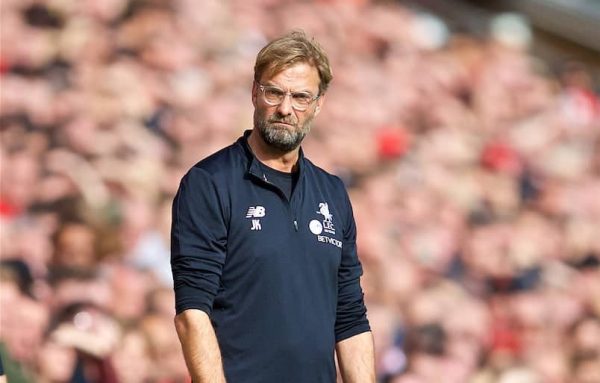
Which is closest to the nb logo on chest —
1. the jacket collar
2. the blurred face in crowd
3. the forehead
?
the jacket collar

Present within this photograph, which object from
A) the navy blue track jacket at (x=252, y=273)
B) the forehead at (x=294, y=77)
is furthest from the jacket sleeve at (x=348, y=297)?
the forehead at (x=294, y=77)

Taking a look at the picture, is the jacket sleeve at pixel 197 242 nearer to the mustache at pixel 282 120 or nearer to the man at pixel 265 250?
the man at pixel 265 250

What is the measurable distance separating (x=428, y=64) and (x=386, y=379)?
12.5 feet

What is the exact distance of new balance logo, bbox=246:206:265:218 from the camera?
3.32m

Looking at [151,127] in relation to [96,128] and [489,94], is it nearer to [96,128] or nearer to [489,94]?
[96,128]

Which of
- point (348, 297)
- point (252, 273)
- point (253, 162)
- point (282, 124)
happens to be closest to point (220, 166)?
point (253, 162)

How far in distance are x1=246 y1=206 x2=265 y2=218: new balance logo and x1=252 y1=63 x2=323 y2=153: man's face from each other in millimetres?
197

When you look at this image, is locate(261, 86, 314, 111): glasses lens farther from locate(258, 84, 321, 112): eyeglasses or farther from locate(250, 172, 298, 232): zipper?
locate(250, 172, 298, 232): zipper

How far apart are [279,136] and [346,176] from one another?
546 centimetres

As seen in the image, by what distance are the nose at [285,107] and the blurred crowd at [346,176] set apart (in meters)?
3.47

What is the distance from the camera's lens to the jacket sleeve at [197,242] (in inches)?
127

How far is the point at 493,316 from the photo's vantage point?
334 inches

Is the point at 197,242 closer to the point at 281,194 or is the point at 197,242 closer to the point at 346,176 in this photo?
the point at 281,194

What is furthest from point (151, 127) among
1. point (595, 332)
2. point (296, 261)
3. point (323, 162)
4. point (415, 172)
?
point (296, 261)
